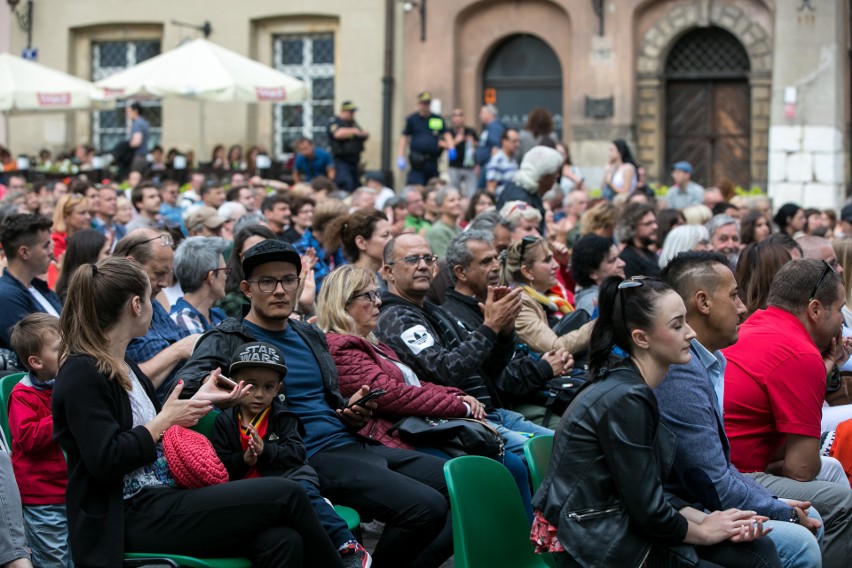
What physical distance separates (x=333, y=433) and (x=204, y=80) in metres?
13.2

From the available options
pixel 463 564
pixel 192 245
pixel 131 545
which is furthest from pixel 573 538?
pixel 192 245

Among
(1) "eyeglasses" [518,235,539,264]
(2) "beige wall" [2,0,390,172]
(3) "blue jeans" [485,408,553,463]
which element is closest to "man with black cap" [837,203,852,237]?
(1) "eyeglasses" [518,235,539,264]

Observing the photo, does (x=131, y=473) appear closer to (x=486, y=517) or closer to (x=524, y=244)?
(x=486, y=517)

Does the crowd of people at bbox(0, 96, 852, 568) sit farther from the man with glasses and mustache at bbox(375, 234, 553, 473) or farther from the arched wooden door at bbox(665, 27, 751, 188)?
the arched wooden door at bbox(665, 27, 751, 188)

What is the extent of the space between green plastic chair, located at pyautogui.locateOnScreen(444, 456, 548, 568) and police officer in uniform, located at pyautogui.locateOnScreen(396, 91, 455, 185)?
13832mm

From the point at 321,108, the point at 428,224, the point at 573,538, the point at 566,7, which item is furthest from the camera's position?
the point at 321,108

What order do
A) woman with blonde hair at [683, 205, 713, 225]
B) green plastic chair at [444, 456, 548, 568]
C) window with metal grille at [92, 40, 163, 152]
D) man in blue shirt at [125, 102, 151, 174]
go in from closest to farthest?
green plastic chair at [444, 456, 548, 568], woman with blonde hair at [683, 205, 713, 225], man in blue shirt at [125, 102, 151, 174], window with metal grille at [92, 40, 163, 152]

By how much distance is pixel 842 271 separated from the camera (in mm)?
7938

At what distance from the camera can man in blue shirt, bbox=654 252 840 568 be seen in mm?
4703

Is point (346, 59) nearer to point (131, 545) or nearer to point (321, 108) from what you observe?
point (321, 108)

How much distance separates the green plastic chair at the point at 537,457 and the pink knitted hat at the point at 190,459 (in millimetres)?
1183

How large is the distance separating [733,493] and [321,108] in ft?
66.2

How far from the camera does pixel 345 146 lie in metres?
18.9

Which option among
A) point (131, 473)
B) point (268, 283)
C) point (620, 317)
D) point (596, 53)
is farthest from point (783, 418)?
point (596, 53)
